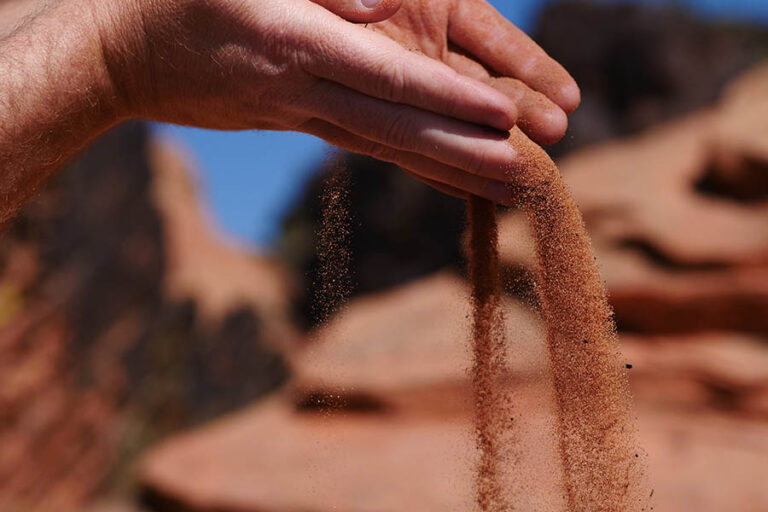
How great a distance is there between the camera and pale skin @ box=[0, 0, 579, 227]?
133 centimetres

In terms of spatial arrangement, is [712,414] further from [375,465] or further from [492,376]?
[492,376]

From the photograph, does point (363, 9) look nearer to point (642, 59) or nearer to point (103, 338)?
point (103, 338)

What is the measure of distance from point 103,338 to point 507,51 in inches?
372

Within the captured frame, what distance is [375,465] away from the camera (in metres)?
5.19

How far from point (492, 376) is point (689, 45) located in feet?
39.3

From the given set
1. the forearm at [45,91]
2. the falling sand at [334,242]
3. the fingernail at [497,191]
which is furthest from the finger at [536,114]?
the forearm at [45,91]

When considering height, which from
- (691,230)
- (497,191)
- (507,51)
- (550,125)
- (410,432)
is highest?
(507,51)

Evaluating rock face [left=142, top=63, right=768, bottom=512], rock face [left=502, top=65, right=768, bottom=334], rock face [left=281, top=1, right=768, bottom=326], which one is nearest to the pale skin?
rock face [left=142, top=63, right=768, bottom=512]

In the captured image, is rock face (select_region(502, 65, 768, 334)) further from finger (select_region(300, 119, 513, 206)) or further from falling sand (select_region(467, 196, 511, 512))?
finger (select_region(300, 119, 513, 206))

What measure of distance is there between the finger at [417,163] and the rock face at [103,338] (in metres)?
5.43

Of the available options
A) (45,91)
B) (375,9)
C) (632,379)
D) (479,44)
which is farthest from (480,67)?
(632,379)

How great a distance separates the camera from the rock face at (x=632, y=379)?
4594mm

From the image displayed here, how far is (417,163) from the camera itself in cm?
145

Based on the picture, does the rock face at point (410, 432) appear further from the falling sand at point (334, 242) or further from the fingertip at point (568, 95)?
the fingertip at point (568, 95)
